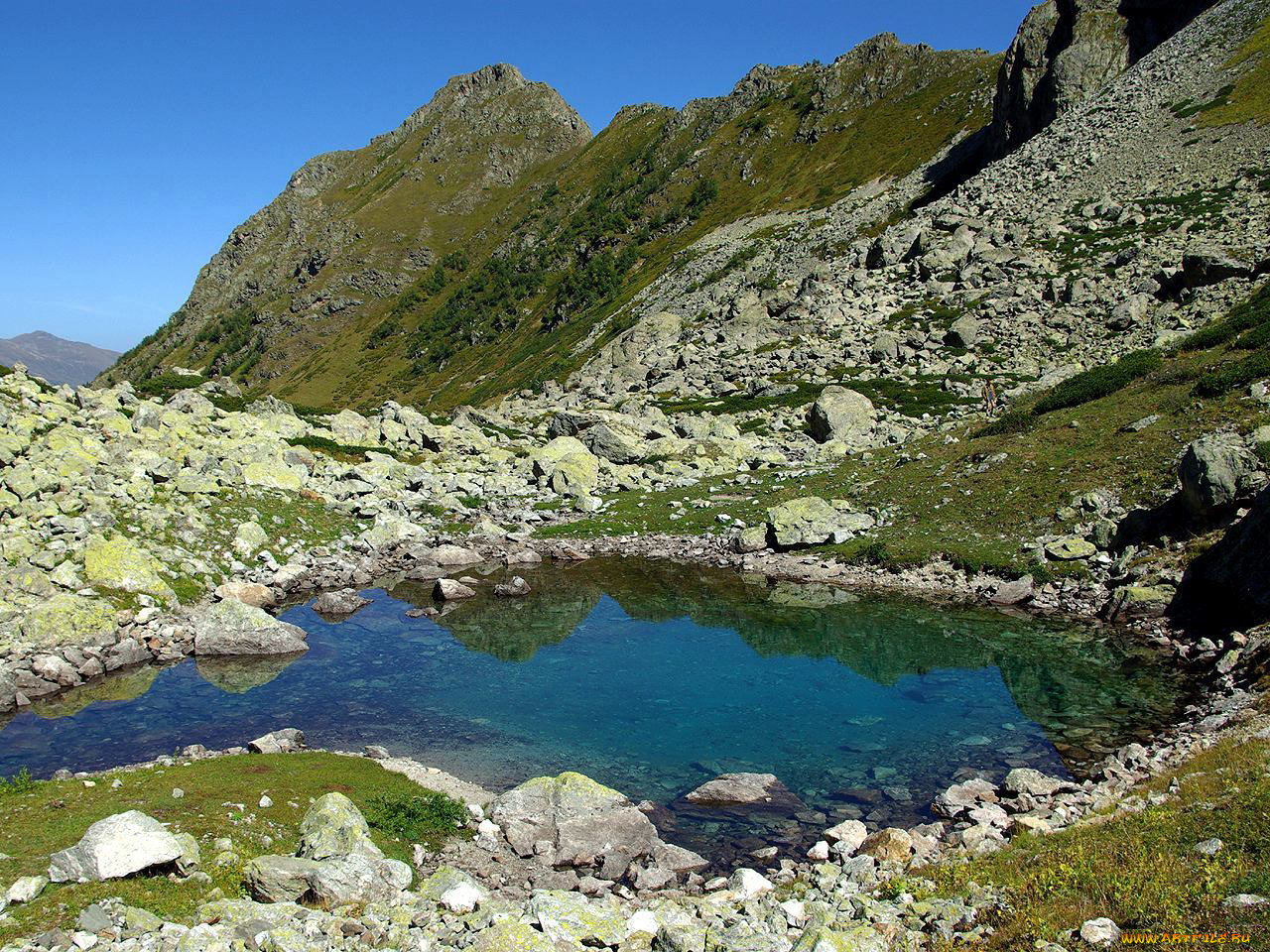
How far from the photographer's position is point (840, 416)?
55.9 metres

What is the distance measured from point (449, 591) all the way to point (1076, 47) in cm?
10788

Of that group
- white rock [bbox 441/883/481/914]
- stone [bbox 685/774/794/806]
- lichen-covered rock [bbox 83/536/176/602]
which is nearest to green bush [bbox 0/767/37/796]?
white rock [bbox 441/883/481/914]

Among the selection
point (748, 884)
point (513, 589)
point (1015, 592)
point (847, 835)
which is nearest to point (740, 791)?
point (847, 835)

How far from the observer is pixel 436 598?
33.7 metres

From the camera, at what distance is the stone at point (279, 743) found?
18.7m

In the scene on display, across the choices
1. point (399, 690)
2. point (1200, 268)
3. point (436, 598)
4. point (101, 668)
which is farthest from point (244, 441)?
point (1200, 268)

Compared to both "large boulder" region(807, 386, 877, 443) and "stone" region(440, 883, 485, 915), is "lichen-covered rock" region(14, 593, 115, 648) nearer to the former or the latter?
"stone" region(440, 883, 485, 915)

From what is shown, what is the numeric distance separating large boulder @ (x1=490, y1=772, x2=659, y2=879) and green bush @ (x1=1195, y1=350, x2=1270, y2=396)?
30.9 meters

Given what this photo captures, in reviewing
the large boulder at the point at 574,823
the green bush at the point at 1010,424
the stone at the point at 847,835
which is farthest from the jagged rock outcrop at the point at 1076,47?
the large boulder at the point at 574,823

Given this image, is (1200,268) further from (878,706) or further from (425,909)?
(425,909)

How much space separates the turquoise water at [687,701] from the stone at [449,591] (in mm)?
1404

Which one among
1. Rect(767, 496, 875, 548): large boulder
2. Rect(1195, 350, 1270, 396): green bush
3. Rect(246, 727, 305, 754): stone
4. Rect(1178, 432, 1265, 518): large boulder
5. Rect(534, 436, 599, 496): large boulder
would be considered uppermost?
Rect(1195, 350, 1270, 396): green bush

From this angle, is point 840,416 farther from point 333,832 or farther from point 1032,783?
point 333,832

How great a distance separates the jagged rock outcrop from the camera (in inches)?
3735
